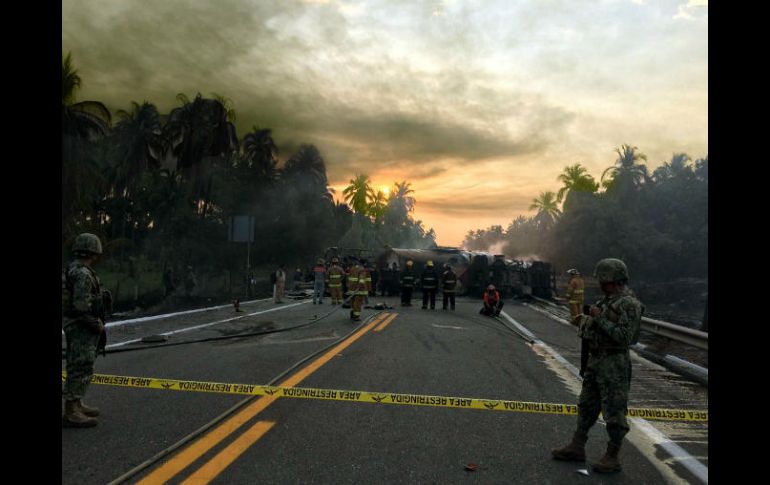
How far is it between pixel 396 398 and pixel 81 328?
132 inches

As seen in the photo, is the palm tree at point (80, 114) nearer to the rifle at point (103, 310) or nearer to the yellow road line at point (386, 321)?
the yellow road line at point (386, 321)

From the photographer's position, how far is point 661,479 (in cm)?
372

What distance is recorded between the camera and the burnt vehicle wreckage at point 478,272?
24422mm

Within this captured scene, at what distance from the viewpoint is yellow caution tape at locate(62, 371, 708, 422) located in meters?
5.39

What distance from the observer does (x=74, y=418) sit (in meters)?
4.56

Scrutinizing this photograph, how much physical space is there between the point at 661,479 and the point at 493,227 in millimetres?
184435

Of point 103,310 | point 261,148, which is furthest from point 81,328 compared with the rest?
point 261,148

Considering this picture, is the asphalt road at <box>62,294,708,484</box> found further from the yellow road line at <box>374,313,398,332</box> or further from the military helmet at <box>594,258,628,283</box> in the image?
the yellow road line at <box>374,313,398,332</box>

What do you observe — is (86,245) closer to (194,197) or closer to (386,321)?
(386,321)

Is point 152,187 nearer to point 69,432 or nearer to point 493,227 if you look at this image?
point 69,432

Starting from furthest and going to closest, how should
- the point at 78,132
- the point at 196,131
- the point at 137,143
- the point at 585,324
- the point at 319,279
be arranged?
1. the point at 196,131
2. the point at 137,143
3. the point at 78,132
4. the point at 319,279
5. the point at 585,324

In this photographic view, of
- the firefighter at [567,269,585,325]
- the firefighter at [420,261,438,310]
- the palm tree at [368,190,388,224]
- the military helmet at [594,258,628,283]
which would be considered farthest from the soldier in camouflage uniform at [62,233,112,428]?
the palm tree at [368,190,388,224]

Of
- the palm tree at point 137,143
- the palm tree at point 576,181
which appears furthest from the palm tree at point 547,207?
the palm tree at point 137,143
